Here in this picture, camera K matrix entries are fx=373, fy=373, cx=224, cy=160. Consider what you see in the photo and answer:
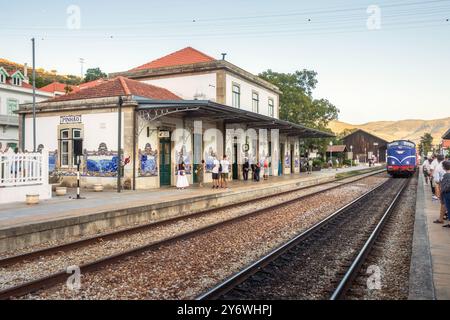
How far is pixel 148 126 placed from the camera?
57.5 ft

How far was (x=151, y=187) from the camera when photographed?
58.3 ft

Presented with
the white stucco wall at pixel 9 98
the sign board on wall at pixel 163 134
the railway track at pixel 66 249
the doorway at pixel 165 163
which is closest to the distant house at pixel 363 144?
the white stucco wall at pixel 9 98

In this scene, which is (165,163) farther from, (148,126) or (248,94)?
(248,94)

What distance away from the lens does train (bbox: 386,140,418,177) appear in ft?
109

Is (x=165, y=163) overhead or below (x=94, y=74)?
below

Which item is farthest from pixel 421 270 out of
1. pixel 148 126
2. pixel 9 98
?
pixel 9 98

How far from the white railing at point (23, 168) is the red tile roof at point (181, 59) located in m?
16.0

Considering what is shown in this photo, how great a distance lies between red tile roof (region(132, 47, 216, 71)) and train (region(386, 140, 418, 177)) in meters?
18.5

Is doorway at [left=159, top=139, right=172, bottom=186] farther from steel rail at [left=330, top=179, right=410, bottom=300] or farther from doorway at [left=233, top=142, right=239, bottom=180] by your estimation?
steel rail at [left=330, top=179, right=410, bottom=300]

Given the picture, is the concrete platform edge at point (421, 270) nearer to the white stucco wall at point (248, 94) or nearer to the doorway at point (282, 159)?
the white stucco wall at point (248, 94)

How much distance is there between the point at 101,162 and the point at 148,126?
2.80 m
